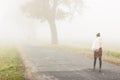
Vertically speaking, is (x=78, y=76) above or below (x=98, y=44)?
below

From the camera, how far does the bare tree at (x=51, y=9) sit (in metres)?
52.7

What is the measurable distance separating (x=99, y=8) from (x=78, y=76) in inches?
7038

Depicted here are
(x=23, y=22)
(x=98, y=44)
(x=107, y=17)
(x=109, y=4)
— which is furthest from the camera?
(x=109, y=4)

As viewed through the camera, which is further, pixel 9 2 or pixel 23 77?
pixel 9 2

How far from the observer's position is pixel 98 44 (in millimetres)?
20469

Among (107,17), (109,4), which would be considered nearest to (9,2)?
(107,17)

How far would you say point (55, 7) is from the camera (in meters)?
52.9

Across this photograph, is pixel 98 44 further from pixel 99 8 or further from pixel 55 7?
pixel 99 8

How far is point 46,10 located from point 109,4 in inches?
5545

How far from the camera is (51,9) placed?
53.1 meters

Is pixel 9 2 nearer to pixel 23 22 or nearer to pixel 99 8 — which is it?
pixel 23 22

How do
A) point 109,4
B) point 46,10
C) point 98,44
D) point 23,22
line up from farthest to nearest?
point 109,4 → point 23,22 → point 46,10 → point 98,44

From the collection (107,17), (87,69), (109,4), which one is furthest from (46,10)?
(109,4)

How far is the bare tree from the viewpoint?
52.7 m
